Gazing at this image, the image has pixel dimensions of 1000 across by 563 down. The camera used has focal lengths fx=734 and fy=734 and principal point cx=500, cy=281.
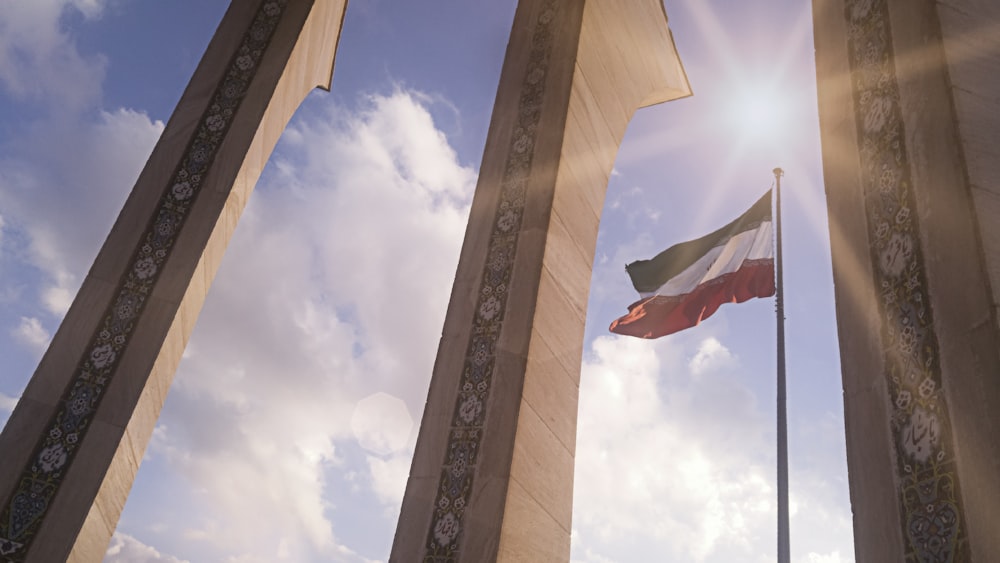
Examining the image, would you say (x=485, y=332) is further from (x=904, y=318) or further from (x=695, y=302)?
(x=695, y=302)

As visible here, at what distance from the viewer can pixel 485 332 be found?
564 centimetres

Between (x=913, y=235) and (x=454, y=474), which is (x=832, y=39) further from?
(x=454, y=474)

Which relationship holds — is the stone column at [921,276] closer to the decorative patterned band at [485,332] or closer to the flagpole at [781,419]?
the decorative patterned band at [485,332]

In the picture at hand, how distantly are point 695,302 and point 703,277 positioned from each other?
41 cm

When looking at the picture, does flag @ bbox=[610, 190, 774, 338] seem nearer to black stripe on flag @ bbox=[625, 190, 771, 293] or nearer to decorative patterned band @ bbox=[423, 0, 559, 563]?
black stripe on flag @ bbox=[625, 190, 771, 293]

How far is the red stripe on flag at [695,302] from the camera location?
9750mm

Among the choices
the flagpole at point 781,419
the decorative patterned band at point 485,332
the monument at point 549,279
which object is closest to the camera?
the monument at point 549,279

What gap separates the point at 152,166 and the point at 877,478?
677 centimetres

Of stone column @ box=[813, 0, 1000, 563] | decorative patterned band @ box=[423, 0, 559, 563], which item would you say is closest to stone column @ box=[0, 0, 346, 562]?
decorative patterned band @ box=[423, 0, 559, 563]

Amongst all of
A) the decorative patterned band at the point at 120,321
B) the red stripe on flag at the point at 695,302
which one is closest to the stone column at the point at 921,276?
the decorative patterned band at the point at 120,321

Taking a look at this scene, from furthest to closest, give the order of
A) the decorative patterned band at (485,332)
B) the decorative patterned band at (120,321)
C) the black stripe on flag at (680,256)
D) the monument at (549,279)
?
the black stripe on flag at (680,256), the decorative patterned band at (120,321), the decorative patterned band at (485,332), the monument at (549,279)

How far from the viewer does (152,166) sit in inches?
284

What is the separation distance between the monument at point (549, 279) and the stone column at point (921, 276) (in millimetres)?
11

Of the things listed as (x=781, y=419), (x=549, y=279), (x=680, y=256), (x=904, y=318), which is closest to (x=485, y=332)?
(x=549, y=279)
